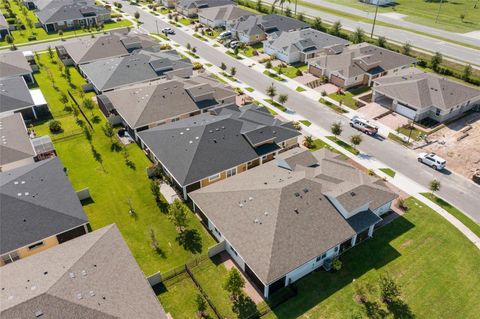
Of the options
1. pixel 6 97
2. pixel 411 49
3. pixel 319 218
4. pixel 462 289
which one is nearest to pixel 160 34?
pixel 6 97

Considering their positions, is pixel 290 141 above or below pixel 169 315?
above

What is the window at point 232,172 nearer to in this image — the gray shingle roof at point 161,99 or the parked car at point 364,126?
the gray shingle roof at point 161,99

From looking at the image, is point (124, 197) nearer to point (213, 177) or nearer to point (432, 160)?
point (213, 177)

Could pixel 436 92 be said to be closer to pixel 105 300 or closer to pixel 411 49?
pixel 411 49

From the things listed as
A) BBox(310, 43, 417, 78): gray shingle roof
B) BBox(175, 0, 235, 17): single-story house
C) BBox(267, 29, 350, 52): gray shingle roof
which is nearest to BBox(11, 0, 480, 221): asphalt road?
BBox(310, 43, 417, 78): gray shingle roof

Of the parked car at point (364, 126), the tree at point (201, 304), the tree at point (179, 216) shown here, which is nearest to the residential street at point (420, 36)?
the parked car at point (364, 126)

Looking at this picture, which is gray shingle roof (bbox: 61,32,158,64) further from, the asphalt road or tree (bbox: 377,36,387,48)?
tree (bbox: 377,36,387,48)
